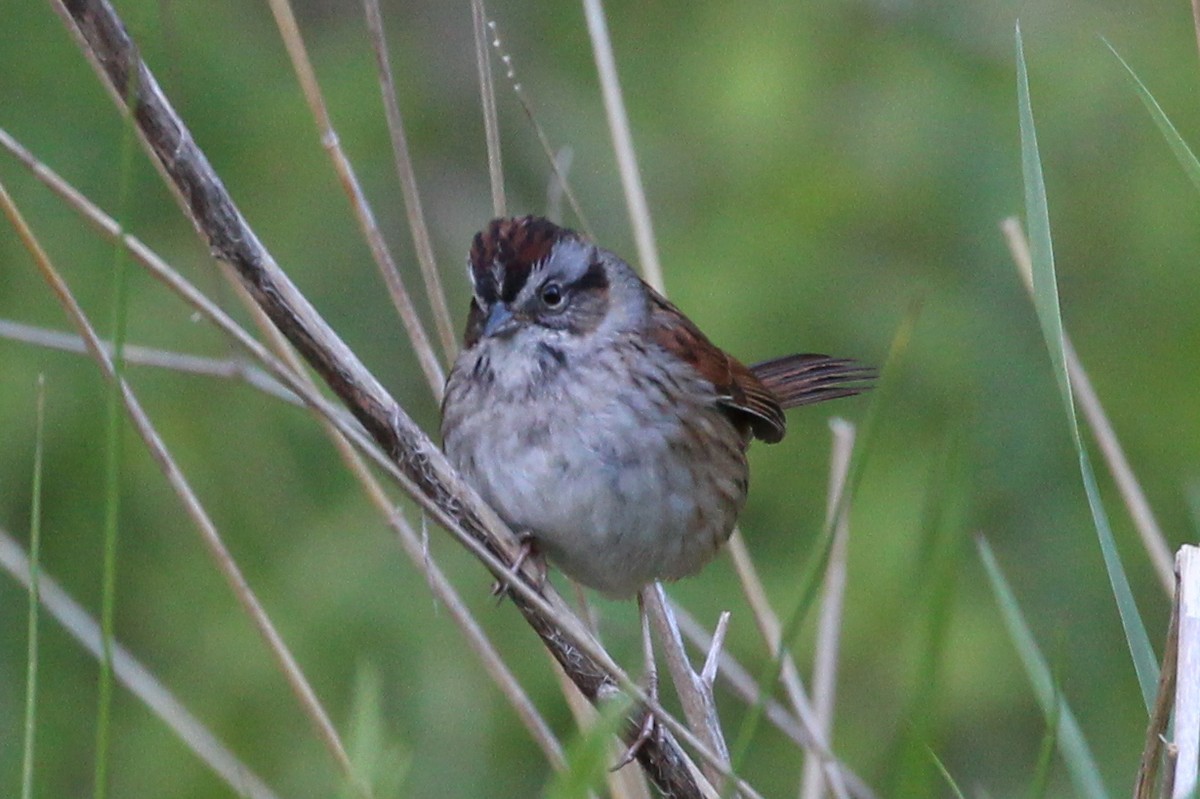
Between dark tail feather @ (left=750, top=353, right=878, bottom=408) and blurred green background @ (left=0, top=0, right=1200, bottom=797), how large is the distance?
395mm

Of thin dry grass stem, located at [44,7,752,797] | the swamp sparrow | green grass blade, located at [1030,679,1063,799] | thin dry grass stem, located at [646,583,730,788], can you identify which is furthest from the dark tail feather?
green grass blade, located at [1030,679,1063,799]

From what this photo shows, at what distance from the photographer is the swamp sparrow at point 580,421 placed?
7.61 feet

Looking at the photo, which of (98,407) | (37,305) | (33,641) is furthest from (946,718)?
(33,641)

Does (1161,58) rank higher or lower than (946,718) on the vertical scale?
higher

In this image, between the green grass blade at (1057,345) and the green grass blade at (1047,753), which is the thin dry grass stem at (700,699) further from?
the green grass blade at (1047,753)

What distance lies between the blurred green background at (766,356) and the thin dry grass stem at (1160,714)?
5.83ft

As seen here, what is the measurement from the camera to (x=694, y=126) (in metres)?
3.98

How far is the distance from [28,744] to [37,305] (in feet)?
7.43

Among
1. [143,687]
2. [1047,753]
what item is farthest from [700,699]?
[1047,753]

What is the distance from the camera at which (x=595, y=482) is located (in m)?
2.32

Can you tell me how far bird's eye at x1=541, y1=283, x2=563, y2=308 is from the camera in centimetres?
241

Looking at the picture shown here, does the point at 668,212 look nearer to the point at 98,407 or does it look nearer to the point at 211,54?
the point at 211,54

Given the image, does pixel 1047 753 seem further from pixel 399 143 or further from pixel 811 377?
pixel 811 377

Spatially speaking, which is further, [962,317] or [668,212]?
[668,212]
